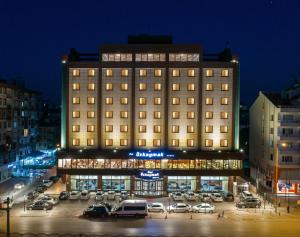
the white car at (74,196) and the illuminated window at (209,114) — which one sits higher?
the illuminated window at (209,114)

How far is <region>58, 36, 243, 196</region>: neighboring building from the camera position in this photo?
68.7 m

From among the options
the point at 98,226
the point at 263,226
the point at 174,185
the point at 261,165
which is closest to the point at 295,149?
the point at 261,165

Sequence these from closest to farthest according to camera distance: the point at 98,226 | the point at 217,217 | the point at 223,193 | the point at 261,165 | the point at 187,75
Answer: the point at 98,226 → the point at 217,217 → the point at 223,193 → the point at 187,75 → the point at 261,165

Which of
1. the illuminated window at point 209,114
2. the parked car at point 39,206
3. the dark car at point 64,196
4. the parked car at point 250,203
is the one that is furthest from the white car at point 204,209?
the illuminated window at point 209,114

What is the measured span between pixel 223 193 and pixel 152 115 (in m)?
15.8

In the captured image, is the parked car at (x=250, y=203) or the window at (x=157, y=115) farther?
the window at (x=157, y=115)

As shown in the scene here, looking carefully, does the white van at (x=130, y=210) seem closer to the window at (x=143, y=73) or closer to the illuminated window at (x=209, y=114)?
the illuminated window at (x=209, y=114)

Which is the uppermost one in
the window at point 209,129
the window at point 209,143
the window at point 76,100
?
the window at point 76,100

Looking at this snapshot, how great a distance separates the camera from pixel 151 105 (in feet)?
227

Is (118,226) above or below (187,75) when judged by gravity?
below

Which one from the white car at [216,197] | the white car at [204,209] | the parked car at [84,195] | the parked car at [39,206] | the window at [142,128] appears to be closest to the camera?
the white car at [204,209]

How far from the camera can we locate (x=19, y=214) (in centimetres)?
5088

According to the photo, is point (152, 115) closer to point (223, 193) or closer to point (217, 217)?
point (223, 193)

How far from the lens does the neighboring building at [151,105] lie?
68.7 m
